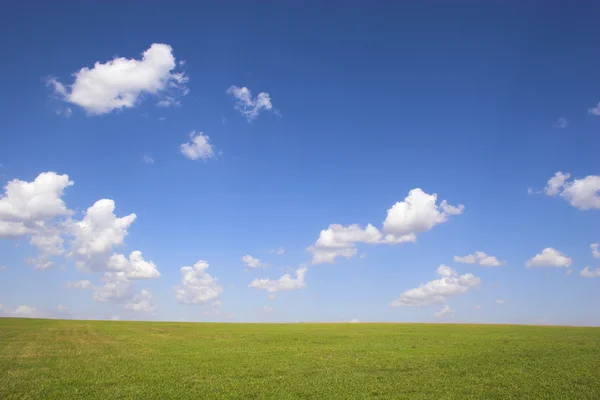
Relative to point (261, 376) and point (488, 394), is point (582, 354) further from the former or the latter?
point (261, 376)

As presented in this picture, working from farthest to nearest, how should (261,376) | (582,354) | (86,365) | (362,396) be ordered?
(582,354)
(86,365)
(261,376)
(362,396)

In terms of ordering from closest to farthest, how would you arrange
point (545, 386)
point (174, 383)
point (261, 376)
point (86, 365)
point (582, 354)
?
point (545, 386)
point (174, 383)
point (261, 376)
point (86, 365)
point (582, 354)

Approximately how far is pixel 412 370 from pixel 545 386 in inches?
404

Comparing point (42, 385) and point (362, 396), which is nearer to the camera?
point (362, 396)

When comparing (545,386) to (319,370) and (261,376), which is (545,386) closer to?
(319,370)

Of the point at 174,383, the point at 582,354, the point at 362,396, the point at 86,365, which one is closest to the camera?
the point at 362,396

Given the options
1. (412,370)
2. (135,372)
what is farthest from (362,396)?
(135,372)

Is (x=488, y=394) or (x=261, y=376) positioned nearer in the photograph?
(x=488, y=394)

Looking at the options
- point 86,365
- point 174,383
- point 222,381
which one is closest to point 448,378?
point 222,381

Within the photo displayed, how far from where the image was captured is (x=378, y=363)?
127 ft

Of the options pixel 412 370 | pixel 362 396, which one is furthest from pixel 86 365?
pixel 412 370

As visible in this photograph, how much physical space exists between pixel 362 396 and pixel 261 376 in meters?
10.2

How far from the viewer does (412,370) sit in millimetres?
34469

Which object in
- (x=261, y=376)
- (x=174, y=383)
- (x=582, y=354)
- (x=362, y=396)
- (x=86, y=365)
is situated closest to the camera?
(x=362, y=396)
